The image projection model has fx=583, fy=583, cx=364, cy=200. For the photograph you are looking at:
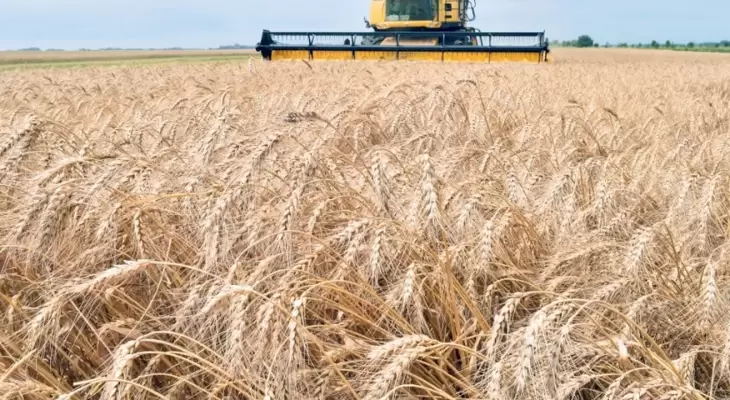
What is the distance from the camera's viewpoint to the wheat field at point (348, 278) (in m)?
1.39

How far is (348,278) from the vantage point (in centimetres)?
193

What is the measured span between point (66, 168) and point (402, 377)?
1.50 metres

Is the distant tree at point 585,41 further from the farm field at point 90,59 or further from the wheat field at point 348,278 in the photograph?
the wheat field at point 348,278

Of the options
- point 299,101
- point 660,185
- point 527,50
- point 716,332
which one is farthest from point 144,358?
point 527,50

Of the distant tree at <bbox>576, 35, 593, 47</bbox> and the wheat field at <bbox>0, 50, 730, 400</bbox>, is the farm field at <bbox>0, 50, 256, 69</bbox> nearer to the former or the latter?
the wheat field at <bbox>0, 50, 730, 400</bbox>

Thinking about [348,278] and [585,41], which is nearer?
[348,278]

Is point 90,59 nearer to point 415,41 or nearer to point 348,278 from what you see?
point 415,41

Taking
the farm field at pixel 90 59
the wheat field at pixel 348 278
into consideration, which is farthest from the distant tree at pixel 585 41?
the wheat field at pixel 348 278

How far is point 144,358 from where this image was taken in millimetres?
1765

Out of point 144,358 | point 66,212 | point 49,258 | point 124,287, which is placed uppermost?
point 66,212

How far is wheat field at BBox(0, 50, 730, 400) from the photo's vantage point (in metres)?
1.39

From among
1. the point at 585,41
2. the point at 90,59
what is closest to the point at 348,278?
→ the point at 90,59

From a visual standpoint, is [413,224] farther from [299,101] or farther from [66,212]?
[299,101]

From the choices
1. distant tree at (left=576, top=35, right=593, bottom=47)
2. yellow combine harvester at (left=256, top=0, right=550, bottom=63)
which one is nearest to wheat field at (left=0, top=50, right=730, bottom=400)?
yellow combine harvester at (left=256, top=0, right=550, bottom=63)
